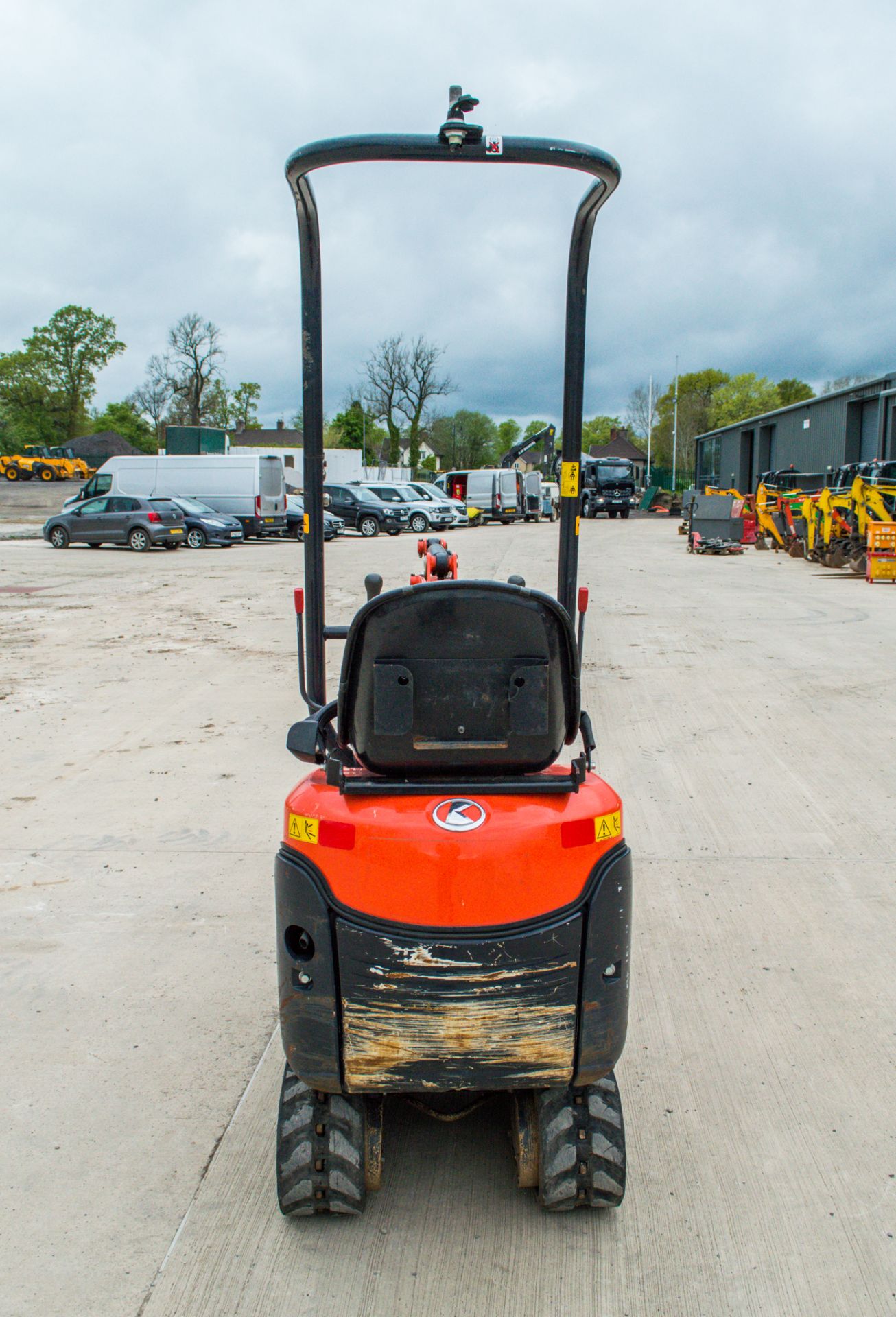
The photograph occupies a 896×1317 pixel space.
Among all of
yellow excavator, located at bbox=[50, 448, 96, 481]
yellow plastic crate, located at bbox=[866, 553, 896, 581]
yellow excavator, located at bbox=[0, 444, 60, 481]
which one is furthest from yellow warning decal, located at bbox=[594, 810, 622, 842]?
yellow excavator, located at bbox=[0, 444, 60, 481]

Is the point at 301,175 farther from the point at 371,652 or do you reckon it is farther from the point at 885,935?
the point at 885,935

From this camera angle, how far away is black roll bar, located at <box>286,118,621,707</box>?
115 inches

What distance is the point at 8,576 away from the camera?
59.8ft

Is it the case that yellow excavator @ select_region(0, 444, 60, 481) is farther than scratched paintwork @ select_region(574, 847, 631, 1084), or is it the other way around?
yellow excavator @ select_region(0, 444, 60, 481)

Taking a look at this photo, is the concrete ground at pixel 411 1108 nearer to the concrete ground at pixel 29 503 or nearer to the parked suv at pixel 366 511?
the parked suv at pixel 366 511

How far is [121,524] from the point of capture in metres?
24.9

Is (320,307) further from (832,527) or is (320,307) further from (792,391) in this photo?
(792,391)

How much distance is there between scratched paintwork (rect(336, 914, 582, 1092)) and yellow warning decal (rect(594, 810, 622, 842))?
7.4 inches

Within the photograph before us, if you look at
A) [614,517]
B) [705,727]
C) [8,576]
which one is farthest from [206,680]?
[614,517]

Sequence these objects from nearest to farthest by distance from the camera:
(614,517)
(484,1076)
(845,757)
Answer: (484,1076) < (845,757) < (614,517)

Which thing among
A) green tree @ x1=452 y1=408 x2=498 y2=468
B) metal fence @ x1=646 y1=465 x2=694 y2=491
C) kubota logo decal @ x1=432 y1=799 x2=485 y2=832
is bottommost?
kubota logo decal @ x1=432 y1=799 x2=485 y2=832

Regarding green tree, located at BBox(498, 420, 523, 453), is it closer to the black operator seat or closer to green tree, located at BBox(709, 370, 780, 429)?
green tree, located at BBox(709, 370, 780, 429)

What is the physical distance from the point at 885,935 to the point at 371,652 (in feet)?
9.60

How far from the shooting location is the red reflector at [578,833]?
2.27 m
